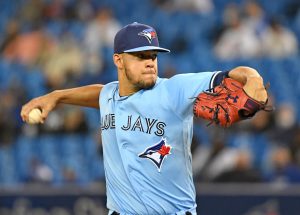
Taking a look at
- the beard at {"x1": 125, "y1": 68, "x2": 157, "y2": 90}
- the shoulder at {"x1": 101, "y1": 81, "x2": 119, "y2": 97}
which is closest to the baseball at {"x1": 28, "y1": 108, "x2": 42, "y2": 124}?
the shoulder at {"x1": 101, "y1": 81, "x2": 119, "y2": 97}

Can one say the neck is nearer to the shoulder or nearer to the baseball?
the shoulder

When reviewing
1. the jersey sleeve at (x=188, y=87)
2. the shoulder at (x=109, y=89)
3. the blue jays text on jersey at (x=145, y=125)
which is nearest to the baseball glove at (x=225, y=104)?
the jersey sleeve at (x=188, y=87)

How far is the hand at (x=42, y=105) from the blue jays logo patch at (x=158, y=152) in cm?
76

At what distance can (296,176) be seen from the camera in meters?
9.00

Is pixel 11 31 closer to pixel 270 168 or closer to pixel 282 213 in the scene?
pixel 270 168

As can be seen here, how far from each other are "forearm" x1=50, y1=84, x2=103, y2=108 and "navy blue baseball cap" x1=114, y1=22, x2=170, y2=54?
57cm

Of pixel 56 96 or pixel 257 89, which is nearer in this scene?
pixel 257 89

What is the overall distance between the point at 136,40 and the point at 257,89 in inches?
34.5

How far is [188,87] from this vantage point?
4.59 metres

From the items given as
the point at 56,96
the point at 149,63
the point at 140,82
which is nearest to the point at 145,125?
the point at 140,82

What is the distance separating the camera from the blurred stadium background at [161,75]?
9305mm

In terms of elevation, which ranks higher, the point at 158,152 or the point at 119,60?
the point at 119,60

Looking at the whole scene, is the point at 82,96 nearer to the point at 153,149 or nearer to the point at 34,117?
the point at 34,117

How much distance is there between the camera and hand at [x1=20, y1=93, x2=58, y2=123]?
5.15m
